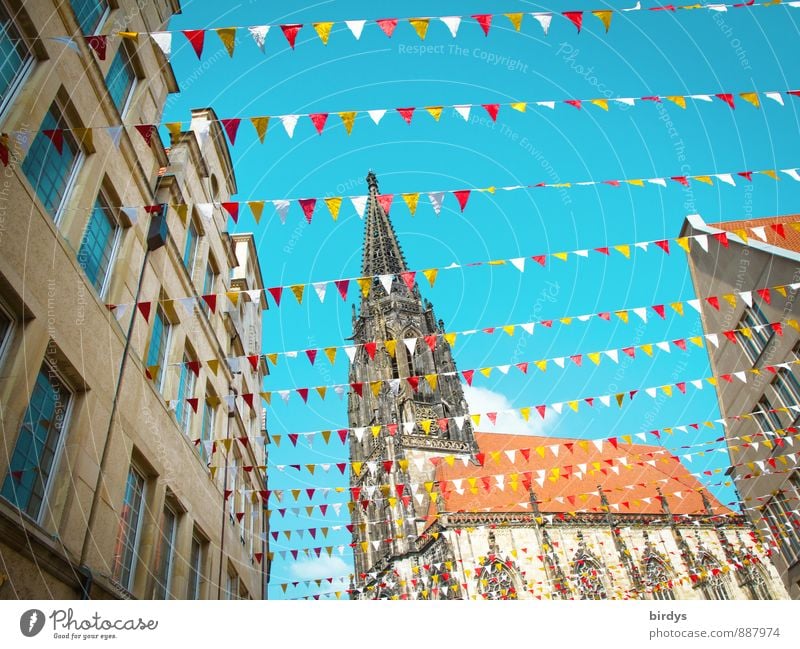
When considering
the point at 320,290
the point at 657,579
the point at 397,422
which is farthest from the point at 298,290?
the point at 657,579

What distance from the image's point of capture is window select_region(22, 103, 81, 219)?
20.2 feet

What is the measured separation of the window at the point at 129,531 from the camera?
7008 millimetres

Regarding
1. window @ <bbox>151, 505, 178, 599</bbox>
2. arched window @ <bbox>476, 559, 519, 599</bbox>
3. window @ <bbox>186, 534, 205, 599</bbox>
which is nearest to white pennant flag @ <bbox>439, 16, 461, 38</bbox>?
window @ <bbox>151, 505, 178, 599</bbox>

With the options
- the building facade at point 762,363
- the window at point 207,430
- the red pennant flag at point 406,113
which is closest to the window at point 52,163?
the red pennant flag at point 406,113

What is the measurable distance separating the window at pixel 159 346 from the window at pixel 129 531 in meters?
1.69

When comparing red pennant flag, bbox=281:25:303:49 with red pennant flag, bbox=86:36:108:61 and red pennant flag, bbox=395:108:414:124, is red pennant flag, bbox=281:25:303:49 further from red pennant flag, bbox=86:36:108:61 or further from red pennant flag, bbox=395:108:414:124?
red pennant flag, bbox=86:36:108:61

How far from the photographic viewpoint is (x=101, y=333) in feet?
22.7

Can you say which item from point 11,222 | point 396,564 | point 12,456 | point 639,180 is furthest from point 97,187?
point 396,564

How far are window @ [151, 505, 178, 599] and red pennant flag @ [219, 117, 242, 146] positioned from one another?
5.62 meters

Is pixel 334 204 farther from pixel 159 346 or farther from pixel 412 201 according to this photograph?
pixel 159 346

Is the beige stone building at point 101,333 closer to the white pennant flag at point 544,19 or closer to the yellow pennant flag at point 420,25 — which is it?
the yellow pennant flag at point 420,25

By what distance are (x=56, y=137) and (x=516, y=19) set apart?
5.80 m

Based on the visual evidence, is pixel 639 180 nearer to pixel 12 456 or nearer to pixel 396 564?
pixel 12 456
